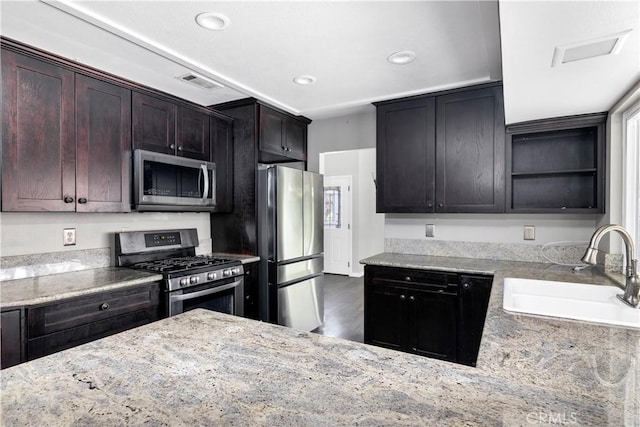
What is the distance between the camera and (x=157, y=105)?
9.08 ft

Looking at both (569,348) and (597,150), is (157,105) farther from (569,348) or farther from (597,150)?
(597,150)

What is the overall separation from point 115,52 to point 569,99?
3.03m

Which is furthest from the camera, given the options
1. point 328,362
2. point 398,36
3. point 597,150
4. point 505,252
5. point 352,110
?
point 352,110

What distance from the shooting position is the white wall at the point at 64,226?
2188 millimetres

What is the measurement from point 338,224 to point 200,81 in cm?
432

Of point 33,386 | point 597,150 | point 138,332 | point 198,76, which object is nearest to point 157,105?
point 198,76

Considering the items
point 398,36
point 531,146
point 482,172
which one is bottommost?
point 482,172

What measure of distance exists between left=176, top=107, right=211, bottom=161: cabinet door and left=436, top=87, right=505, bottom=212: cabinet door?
82.9 inches

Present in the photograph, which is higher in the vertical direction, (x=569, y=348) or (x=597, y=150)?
(x=597, y=150)

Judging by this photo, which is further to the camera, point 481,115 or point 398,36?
point 481,115

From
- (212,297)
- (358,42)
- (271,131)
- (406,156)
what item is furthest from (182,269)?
(406,156)

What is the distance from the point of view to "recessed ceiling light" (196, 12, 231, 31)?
1918 millimetres

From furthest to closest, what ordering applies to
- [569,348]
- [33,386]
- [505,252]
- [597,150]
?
[505,252], [597,150], [569,348], [33,386]

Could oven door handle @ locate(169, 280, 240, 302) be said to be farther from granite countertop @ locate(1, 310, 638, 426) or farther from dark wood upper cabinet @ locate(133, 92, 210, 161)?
granite countertop @ locate(1, 310, 638, 426)
